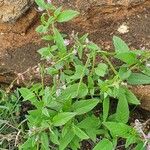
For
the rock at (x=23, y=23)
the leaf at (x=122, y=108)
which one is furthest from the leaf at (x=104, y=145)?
the rock at (x=23, y=23)

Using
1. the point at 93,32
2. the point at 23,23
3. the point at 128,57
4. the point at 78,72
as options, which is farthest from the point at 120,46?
Result: the point at 23,23

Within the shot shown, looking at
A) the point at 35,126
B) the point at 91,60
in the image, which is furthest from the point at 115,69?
the point at 35,126

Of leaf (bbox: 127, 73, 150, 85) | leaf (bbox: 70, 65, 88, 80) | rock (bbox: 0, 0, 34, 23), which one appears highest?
rock (bbox: 0, 0, 34, 23)

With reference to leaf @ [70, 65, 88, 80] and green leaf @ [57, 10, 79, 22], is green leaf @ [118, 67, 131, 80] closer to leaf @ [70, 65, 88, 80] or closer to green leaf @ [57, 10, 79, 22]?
leaf @ [70, 65, 88, 80]

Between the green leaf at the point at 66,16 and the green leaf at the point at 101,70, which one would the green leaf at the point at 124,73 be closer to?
the green leaf at the point at 101,70

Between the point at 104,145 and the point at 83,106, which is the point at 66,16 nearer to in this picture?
the point at 83,106

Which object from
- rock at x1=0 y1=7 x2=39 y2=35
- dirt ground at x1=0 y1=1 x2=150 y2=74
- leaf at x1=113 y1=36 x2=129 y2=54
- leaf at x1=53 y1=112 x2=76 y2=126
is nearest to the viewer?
leaf at x1=53 y1=112 x2=76 y2=126

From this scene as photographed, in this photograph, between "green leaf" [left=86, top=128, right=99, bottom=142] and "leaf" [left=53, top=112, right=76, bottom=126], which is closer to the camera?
"leaf" [left=53, top=112, right=76, bottom=126]

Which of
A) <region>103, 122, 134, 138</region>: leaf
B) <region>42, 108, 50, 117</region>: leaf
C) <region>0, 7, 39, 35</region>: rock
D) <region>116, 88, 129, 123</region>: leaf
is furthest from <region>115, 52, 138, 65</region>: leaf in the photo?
<region>0, 7, 39, 35</region>: rock
